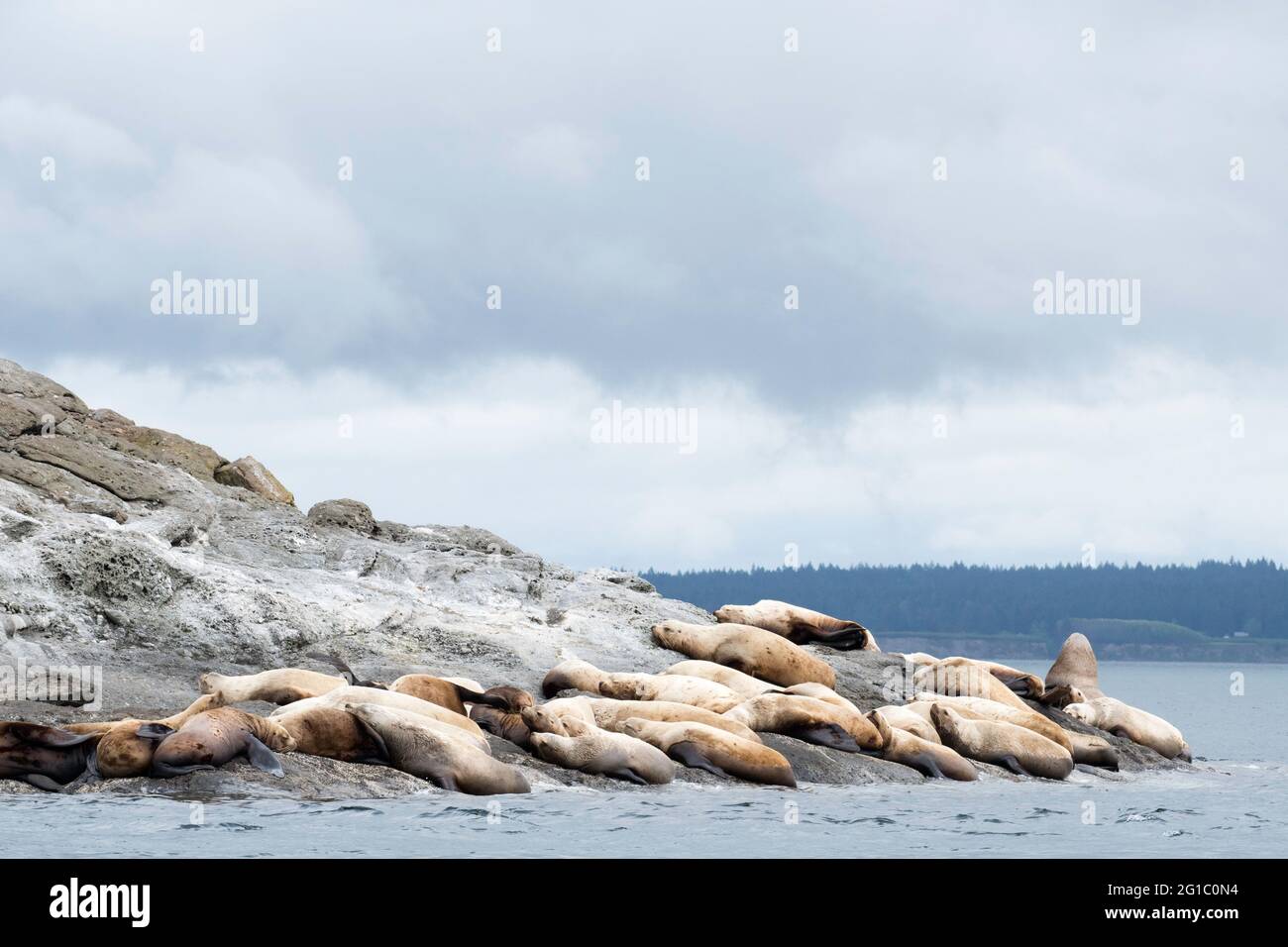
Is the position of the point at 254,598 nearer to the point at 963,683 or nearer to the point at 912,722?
the point at 912,722

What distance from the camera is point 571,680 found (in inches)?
711

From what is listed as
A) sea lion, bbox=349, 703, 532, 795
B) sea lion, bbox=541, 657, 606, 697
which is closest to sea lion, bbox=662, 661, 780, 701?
sea lion, bbox=541, 657, 606, 697

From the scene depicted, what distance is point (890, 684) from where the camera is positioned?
70.2ft

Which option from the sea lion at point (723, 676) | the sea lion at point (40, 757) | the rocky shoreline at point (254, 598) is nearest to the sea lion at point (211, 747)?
the rocky shoreline at point (254, 598)

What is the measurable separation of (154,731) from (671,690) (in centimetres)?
656

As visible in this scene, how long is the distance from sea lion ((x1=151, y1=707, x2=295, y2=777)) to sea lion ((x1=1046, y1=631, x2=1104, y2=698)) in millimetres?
14064

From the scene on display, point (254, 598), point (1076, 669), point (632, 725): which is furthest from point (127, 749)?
point (1076, 669)

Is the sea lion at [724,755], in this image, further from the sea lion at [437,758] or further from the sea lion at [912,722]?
the sea lion at [912,722]

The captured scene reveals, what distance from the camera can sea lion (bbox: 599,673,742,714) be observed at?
17219 millimetres

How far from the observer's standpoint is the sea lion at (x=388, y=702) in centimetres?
1395

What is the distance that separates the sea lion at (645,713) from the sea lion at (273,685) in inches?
101

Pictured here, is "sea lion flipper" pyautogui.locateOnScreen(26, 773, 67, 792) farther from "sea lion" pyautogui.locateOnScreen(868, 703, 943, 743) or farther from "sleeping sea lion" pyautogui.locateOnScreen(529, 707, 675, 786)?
"sea lion" pyautogui.locateOnScreen(868, 703, 943, 743)

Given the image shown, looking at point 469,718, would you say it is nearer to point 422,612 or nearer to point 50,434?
point 422,612

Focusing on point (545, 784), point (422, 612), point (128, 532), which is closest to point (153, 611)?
point (128, 532)
